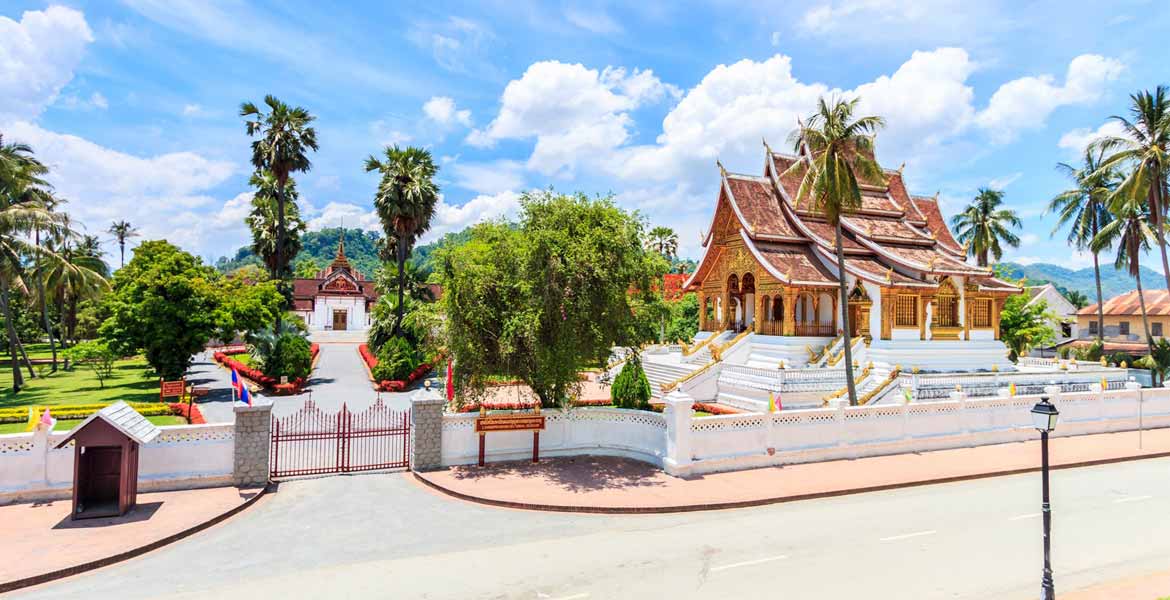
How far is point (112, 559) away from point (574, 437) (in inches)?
357

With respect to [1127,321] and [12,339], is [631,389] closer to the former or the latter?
[12,339]

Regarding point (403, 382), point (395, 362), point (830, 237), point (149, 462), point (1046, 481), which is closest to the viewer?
point (1046, 481)

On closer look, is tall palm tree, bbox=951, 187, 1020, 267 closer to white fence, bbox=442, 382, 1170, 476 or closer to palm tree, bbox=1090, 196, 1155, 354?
palm tree, bbox=1090, 196, 1155, 354

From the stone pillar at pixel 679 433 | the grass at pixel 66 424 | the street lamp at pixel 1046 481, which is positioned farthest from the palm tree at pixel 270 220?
the street lamp at pixel 1046 481

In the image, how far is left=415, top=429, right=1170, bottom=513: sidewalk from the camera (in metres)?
11.4

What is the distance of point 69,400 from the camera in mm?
22438

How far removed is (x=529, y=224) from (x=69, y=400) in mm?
20917

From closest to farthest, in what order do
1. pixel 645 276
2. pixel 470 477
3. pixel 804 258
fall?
1. pixel 470 477
2. pixel 645 276
3. pixel 804 258

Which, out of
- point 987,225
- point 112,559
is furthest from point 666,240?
point 112,559

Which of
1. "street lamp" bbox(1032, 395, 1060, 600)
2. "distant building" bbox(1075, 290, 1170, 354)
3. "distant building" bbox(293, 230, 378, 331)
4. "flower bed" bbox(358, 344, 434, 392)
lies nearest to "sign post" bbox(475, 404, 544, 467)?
"street lamp" bbox(1032, 395, 1060, 600)

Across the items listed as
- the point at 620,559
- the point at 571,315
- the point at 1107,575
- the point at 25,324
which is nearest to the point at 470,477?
the point at 571,315

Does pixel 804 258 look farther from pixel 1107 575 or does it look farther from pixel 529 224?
pixel 1107 575

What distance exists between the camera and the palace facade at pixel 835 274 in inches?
1075

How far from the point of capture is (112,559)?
8539 mm
